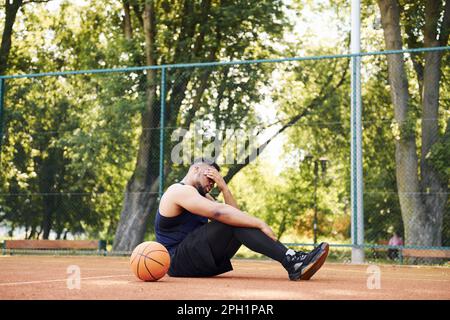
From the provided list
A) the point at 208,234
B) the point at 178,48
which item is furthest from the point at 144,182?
the point at 208,234

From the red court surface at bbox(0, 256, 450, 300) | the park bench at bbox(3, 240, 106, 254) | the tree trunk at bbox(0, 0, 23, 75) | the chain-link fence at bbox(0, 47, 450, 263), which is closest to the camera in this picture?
the red court surface at bbox(0, 256, 450, 300)

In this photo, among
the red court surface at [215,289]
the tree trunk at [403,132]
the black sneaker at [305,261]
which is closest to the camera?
the red court surface at [215,289]

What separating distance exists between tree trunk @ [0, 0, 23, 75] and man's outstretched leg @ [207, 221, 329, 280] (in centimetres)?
1346

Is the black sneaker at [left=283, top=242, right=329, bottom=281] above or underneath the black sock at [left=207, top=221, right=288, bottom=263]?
underneath

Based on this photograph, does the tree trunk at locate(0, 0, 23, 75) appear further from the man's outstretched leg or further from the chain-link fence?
the man's outstretched leg

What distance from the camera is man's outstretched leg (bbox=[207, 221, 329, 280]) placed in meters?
5.91

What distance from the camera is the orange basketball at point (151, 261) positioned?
5941 millimetres

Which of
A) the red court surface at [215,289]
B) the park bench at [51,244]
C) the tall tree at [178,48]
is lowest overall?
the park bench at [51,244]

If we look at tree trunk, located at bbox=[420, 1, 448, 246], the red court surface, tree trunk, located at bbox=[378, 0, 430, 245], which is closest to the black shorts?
the red court surface

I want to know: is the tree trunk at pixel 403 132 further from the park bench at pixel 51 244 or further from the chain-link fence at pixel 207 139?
the park bench at pixel 51 244

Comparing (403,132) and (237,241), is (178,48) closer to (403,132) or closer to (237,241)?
(403,132)

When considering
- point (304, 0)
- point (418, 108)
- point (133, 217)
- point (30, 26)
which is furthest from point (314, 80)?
point (30, 26)

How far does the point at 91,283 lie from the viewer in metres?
5.97

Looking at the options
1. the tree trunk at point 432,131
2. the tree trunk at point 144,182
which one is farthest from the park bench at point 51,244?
the tree trunk at point 432,131
